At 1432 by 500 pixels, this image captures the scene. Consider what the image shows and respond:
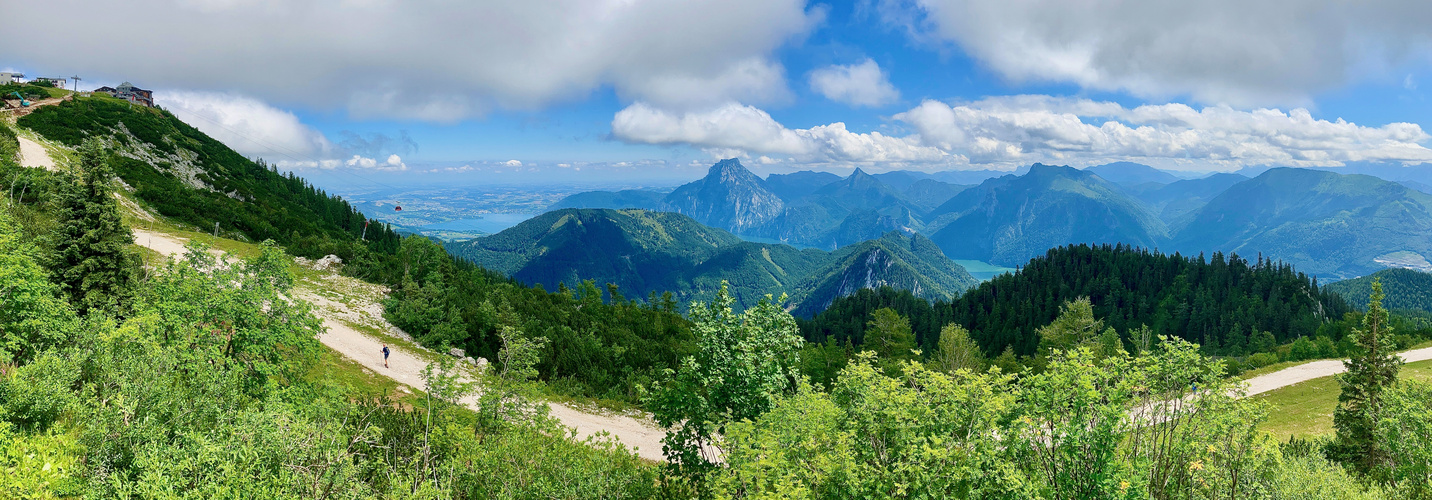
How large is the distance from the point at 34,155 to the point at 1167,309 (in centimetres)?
25545

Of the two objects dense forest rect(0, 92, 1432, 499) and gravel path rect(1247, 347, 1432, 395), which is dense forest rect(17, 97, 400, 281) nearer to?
dense forest rect(0, 92, 1432, 499)

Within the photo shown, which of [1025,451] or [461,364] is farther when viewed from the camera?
[461,364]

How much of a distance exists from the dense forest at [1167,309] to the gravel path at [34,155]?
157161 millimetres

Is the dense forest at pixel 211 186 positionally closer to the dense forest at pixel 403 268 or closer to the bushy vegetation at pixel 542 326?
the dense forest at pixel 403 268

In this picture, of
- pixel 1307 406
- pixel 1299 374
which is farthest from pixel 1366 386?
pixel 1299 374

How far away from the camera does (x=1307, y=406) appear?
192ft

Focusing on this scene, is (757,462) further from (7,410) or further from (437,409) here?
(7,410)

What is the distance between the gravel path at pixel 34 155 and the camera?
69.1 metres

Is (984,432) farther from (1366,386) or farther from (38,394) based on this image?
(1366,386)

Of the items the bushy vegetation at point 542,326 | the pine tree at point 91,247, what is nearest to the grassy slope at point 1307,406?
the bushy vegetation at point 542,326

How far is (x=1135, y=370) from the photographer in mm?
16422

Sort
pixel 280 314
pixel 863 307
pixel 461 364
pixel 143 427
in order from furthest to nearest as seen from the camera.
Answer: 1. pixel 863 307
2. pixel 461 364
3. pixel 280 314
4. pixel 143 427

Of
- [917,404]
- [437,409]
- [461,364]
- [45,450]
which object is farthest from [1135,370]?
[461,364]

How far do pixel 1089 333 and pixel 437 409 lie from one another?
289 feet
